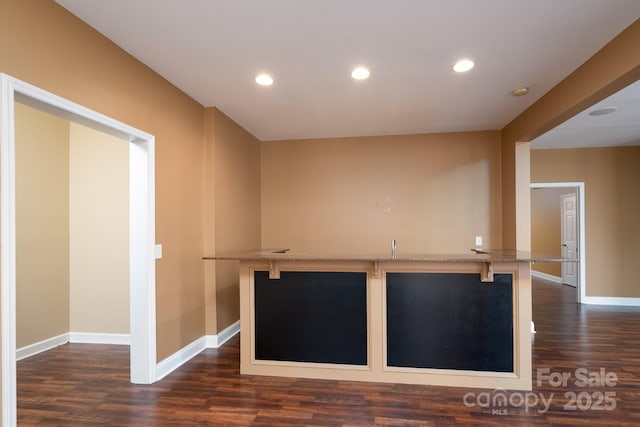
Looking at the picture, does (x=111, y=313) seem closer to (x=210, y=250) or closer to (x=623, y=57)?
(x=210, y=250)

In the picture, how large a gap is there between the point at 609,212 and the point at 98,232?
772 centimetres

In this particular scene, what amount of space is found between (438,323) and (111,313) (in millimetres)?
3635

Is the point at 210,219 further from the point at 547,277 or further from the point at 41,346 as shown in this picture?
the point at 547,277

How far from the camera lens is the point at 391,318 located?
2879 millimetres

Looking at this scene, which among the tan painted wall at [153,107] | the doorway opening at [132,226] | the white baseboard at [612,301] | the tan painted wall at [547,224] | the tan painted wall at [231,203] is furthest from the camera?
the tan painted wall at [547,224]

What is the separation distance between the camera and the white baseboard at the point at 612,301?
5.52 metres

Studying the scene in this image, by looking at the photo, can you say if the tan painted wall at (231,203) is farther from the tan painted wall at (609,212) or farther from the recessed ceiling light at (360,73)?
the tan painted wall at (609,212)

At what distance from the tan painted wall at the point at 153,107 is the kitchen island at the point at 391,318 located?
702 mm

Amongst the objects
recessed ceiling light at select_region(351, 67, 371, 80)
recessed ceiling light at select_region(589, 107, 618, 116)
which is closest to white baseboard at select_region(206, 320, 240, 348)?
recessed ceiling light at select_region(351, 67, 371, 80)

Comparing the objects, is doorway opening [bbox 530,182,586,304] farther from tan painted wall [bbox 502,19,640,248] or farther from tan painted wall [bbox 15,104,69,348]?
tan painted wall [bbox 15,104,69,348]

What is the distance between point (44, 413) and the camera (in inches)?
95.6

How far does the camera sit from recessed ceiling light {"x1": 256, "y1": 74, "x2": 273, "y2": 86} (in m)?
3.01

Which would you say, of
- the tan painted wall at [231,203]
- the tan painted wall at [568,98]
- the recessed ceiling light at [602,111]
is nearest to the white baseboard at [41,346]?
the tan painted wall at [231,203]

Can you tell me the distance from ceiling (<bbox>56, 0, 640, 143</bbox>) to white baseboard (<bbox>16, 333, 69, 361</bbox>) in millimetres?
3159
